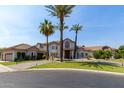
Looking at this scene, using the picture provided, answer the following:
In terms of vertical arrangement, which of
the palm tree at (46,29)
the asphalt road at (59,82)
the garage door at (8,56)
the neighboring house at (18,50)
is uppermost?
the palm tree at (46,29)

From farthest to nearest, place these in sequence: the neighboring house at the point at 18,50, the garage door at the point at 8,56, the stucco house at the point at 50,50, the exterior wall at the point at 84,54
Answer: the exterior wall at the point at 84,54, the garage door at the point at 8,56, the stucco house at the point at 50,50, the neighboring house at the point at 18,50

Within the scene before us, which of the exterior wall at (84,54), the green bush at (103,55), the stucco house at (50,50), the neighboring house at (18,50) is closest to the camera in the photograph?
the neighboring house at (18,50)

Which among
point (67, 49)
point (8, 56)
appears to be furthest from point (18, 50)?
point (67, 49)

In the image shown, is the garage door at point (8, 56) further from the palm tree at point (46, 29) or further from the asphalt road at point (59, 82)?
the asphalt road at point (59, 82)

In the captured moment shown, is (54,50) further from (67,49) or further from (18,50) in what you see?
(18,50)

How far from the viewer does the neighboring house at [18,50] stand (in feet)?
155

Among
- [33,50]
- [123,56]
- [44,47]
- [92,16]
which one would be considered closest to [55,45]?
[44,47]

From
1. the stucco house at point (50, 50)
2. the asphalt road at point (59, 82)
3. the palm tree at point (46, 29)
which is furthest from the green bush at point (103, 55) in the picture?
the asphalt road at point (59, 82)

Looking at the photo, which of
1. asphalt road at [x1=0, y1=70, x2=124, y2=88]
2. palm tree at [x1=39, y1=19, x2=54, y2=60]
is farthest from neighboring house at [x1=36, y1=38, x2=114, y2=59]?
asphalt road at [x1=0, y1=70, x2=124, y2=88]

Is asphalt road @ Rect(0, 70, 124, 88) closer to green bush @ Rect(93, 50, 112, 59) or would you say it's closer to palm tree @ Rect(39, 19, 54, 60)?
palm tree @ Rect(39, 19, 54, 60)

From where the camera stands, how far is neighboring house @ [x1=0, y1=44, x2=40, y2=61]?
47.1 meters

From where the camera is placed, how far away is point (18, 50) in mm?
47469
